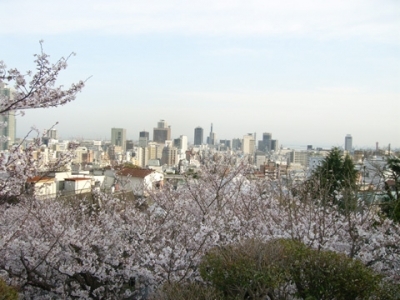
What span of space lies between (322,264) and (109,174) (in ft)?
67.8

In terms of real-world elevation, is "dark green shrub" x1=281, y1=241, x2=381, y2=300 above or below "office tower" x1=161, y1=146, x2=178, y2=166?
above

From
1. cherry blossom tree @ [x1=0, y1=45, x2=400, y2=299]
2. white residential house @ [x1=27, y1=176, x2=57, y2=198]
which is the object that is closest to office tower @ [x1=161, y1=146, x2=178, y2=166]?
white residential house @ [x1=27, y1=176, x2=57, y2=198]

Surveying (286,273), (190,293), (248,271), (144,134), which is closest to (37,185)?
(190,293)

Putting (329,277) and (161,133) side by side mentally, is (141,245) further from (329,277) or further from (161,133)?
(161,133)

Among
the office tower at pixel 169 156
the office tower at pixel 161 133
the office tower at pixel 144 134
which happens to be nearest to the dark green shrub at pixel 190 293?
the office tower at pixel 169 156

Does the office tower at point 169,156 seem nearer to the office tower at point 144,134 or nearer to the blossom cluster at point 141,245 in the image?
the office tower at point 144,134

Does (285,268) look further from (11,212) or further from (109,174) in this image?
(109,174)

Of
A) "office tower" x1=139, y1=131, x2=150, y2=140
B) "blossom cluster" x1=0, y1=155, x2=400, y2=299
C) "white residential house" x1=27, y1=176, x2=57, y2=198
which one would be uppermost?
"office tower" x1=139, y1=131, x2=150, y2=140

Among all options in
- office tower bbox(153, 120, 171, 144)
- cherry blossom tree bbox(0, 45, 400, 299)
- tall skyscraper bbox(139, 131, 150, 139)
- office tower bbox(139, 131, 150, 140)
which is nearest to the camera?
cherry blossom tree bbox(0, 45, 400, 299)

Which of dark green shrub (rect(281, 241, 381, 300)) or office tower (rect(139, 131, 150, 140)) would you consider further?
office tower (rect(139, 131, 150, 140))

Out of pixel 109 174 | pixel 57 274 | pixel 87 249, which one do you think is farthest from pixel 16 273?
pixel 109 174

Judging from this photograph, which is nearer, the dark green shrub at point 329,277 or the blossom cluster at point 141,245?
the dark green shrub at point 329,277

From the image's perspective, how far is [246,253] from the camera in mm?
5078

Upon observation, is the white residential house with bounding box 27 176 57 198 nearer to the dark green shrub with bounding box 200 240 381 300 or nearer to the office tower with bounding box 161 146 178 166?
the dark green shrub with bounding box 200 240 381 300
